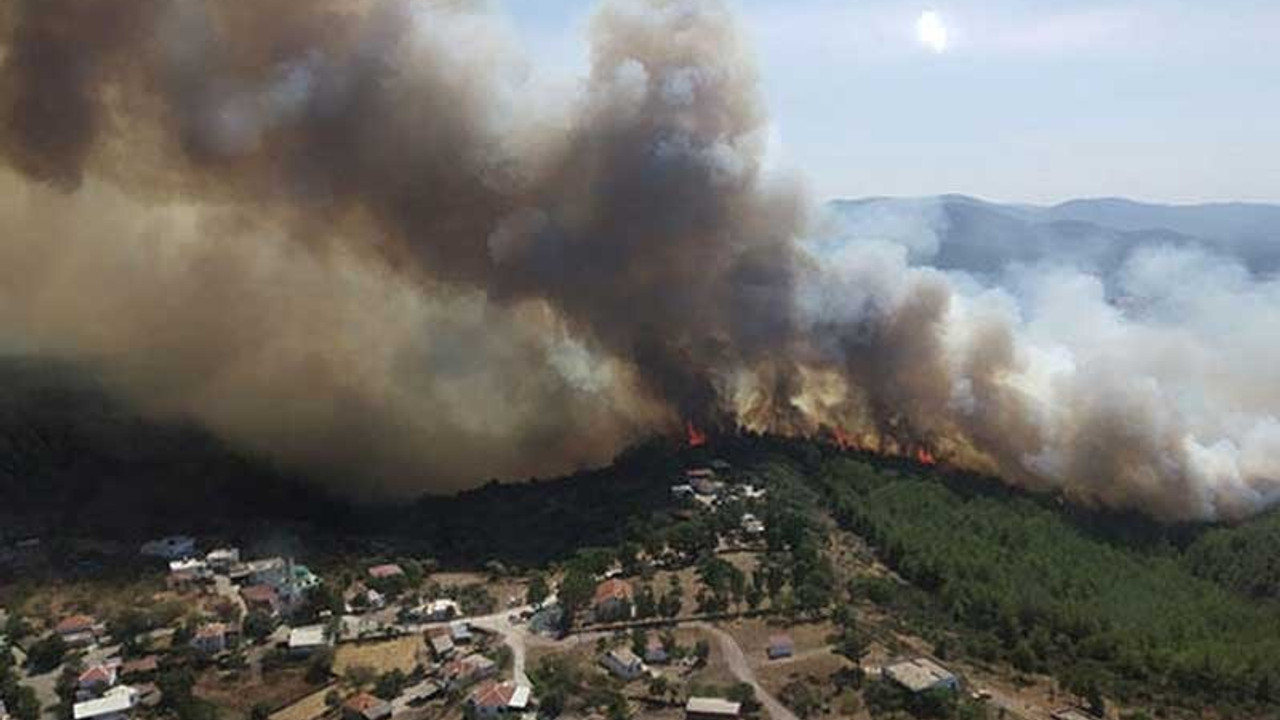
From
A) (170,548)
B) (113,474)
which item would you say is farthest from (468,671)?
(113,474)

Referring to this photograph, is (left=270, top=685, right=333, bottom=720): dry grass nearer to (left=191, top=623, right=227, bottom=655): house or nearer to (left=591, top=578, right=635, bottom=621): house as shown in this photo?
(left=191, top=623, right=227, bottom=655): house

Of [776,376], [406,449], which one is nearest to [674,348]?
[776,376]

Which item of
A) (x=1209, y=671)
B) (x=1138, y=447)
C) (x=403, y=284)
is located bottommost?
(x=1209, y=671)

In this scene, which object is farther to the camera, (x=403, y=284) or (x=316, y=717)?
(x=403, y=284)

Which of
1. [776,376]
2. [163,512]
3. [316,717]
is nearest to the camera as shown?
[316,717]

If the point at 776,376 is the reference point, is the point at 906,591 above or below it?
below

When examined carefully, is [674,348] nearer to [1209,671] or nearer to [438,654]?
[438,654]
